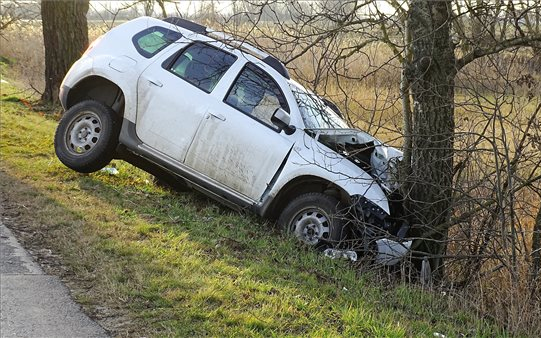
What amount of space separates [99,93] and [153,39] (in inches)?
42.4

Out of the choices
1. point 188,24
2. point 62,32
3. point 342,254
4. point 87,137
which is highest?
point 188,24

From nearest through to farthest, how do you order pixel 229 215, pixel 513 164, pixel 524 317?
pixel 524 317, pixel 513 164, pixel 229 215

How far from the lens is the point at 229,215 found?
8.76m

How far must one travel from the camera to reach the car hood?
8367 millimetres

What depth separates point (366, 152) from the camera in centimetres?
884

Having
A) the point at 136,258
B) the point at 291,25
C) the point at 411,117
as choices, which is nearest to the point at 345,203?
the point at 411,117

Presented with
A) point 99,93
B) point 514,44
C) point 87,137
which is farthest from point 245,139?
point 514,44

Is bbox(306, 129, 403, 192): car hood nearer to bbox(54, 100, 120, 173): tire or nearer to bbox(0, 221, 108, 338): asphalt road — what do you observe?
bbox(54, 100, 120, 173): tire

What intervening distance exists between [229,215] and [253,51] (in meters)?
1.96

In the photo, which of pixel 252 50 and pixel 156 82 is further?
pixel 156 82

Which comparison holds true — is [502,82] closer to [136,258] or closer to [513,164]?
[513,164]

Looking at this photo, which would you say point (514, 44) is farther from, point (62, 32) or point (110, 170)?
point (62, 32)

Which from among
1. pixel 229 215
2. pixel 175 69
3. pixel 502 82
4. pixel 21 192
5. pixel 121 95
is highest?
pixel 502 82

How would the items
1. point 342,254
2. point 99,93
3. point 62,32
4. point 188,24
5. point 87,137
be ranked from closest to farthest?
point 342,254 < point 188,24 < point 87,137 < point 99,93 < point 62,32
